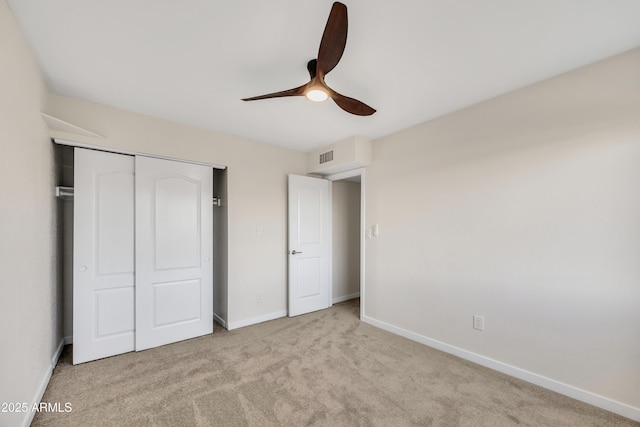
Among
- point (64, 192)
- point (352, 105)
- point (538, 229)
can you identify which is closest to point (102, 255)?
point (64, 192)

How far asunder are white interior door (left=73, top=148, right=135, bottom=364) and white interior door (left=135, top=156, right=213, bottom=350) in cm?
11

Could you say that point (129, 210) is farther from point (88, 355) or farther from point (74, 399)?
point (74, 399)

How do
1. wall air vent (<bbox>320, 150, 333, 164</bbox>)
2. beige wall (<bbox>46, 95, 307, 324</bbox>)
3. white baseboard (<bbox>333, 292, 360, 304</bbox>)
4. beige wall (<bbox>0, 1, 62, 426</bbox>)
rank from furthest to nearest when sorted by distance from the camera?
white baseboard (<bbox>333, 292, 360, 304</bbox>) < wall air vent (<bbox>320, 150, 333, 164</bbox>) < beige wall (<bbox>46, 95, 307, 324</bbox>) < beige wall (<bbox>0, 1, 62, 426</bbox>)

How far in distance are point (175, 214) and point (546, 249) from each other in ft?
11.5

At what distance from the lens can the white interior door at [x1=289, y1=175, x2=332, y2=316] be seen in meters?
3.75

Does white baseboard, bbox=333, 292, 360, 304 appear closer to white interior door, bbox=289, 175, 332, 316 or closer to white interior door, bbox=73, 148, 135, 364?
white interior door, bbox=289, 175, 332, 316

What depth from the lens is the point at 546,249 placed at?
2096 mm

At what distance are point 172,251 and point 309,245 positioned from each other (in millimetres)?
1776

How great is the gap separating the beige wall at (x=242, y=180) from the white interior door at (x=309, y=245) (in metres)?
0.15

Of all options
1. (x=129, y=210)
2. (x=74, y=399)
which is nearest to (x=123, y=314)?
(x=74, y=399)

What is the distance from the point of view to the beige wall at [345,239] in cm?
448

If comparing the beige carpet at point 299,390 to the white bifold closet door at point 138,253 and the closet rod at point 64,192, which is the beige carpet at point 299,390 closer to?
the white bifold closet door at point 138,253

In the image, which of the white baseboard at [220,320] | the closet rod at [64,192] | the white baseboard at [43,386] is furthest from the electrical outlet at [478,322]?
the closet rod at [64,192]

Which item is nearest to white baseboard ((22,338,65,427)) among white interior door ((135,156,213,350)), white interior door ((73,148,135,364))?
white interior door ((73,148,135,364))
